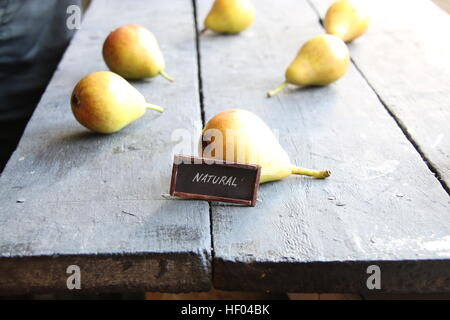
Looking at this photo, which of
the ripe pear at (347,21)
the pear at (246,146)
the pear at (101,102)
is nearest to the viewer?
the pear at (246,146)

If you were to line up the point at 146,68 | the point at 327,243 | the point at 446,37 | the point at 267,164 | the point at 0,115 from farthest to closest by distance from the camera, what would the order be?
the point at 0,115 → the point at 446,37 → the point at 146,68 → the point at 267,164 → the point at 327,243

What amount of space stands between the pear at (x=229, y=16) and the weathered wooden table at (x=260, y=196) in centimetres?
21

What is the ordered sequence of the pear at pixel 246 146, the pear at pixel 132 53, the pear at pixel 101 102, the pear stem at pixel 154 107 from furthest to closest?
the pear at pixel 132 53, the pear stem at pixel 154 107, the pear at pixel 101 102, the pear at pixel 246 146

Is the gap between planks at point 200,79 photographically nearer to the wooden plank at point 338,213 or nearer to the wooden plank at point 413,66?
the wooden plank at point 338,213

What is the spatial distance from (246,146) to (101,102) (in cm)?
30

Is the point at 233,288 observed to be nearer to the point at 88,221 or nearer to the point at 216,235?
the point at 216,235

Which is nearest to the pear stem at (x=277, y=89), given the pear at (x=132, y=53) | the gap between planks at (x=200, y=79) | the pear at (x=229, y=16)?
the gap between planks at (x=200, y=79)

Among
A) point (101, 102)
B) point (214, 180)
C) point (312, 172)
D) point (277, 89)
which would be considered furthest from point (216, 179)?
point (277, 89)

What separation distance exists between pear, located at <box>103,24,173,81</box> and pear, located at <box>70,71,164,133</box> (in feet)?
0.64

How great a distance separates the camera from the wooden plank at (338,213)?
655 mm
